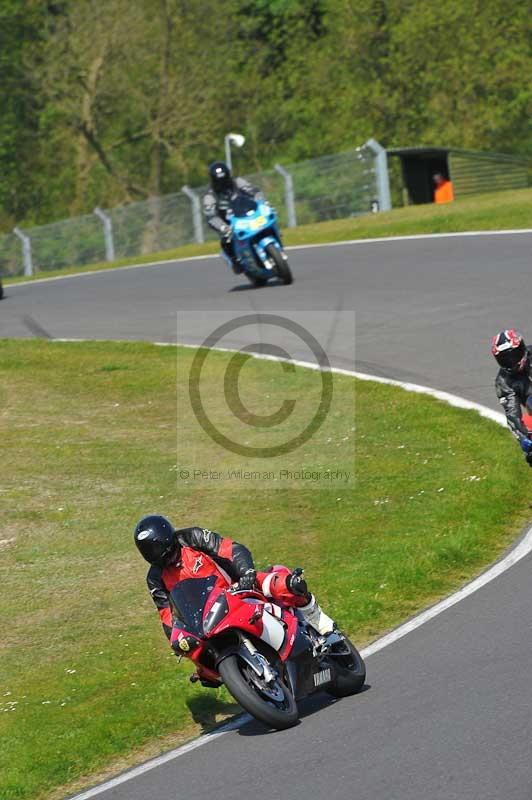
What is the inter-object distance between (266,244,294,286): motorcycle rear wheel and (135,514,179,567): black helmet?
1565 cm

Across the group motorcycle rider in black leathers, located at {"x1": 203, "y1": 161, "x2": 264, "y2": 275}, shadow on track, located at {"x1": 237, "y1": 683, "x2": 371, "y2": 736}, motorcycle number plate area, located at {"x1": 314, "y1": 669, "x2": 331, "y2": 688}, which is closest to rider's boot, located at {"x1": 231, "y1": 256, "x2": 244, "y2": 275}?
motorcycle rider in black leathers, located at {"x1": 203, "y1": 161, "x2": 264, "y2": 275}

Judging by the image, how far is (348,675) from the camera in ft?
26.9

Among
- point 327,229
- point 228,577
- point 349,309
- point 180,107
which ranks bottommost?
point 228,577

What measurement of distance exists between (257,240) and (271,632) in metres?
16.2

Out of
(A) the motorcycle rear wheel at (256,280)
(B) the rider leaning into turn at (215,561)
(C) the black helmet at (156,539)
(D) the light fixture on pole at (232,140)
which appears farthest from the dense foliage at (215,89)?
(C) the black helmet at (156,539)

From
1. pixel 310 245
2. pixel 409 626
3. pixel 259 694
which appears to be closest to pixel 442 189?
pixel 310 245

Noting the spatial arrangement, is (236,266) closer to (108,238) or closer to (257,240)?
(257,240)

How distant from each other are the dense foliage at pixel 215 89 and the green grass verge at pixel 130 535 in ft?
121

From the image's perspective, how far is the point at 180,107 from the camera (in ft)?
179

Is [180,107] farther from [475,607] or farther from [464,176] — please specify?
[475,607]

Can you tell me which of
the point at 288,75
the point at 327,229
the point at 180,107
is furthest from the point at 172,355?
the point at 288,75

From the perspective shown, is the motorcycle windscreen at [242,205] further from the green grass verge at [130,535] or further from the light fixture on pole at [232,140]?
the green grass verge at [130,535]

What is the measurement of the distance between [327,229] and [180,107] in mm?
25636

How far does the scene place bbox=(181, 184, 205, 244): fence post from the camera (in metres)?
37.1
